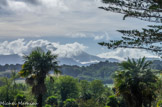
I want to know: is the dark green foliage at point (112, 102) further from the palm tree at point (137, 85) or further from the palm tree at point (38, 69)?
the palm tree at point (137, 85)

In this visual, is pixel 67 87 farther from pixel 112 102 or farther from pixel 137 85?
pixel 137 85

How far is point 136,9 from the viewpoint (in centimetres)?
1667

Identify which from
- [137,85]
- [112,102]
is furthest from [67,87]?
[137,85]

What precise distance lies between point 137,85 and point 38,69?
37.2ft

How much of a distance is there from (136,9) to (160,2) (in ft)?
7.40

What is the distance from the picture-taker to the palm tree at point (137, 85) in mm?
19734

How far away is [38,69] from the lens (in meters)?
25.9

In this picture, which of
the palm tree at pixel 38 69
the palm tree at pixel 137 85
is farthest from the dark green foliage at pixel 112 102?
the palm tree at pixel 137 85

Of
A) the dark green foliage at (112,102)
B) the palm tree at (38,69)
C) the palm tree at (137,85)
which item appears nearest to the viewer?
the palm tree at (137,85)

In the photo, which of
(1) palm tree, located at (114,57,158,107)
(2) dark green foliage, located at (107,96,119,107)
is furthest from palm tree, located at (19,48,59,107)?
(2) dark green foliage, located at (107,96,119,107)

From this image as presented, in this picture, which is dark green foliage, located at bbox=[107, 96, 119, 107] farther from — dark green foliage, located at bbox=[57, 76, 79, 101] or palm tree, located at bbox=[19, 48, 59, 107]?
dark green foliage, located at bbox=[57, 76, 79, 101]

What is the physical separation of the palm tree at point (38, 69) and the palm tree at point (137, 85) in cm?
874

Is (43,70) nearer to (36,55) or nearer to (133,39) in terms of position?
(36,55)

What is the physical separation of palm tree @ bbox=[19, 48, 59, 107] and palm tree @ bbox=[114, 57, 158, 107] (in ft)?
28.7
